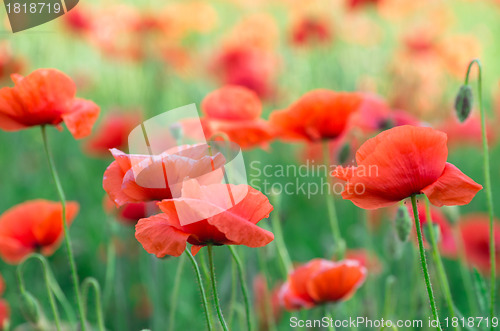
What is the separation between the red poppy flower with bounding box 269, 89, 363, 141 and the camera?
1196 millimetres

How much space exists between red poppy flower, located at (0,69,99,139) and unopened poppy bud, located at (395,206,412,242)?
54 centimetres

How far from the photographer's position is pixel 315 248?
2.13 m

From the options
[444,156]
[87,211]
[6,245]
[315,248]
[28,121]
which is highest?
[28,121]

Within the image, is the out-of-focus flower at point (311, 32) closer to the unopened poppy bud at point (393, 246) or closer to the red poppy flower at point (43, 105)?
the unopened poppy bud at point (393, 246)

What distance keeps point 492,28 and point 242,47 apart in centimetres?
334

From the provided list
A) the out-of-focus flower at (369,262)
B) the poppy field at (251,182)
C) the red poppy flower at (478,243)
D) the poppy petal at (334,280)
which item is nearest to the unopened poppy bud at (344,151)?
the poppy field at (251,182)

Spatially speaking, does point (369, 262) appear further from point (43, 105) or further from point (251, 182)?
point (43, 105)

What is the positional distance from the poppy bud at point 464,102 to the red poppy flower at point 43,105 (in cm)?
68

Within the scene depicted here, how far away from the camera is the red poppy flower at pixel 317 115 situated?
120 centimetres

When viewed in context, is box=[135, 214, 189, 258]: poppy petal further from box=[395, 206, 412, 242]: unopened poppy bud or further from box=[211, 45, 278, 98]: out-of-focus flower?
box=[211, 45, 278, 98]: out-of-focus flower

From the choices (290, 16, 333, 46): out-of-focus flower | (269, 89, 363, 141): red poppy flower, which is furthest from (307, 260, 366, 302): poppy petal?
(290, 16, 333, 46): out-of-focus flower

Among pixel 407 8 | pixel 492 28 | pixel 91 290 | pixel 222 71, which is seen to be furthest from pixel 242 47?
pixel 492 28

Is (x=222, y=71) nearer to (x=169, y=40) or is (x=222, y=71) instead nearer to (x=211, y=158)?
(x=169, y=40)

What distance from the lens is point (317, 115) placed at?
121 cm
